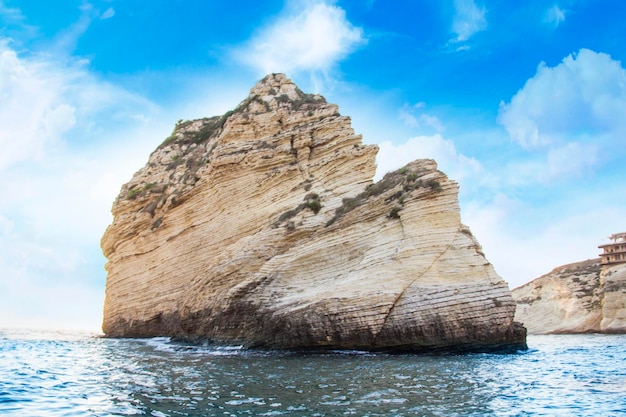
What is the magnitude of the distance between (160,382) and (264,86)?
35.4 metres

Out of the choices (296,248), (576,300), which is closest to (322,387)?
(296,248)

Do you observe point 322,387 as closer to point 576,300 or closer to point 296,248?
point 296,248

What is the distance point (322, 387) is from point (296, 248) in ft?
50.2

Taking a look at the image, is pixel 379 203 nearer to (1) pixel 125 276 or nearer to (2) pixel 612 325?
(1) pixel 125 276

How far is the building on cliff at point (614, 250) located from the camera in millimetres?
71375

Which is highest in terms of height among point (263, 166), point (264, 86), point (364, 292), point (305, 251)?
point (264, 86)

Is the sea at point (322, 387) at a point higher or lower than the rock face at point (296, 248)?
lower

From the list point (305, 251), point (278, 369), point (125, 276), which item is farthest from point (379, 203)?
point (125, 276)

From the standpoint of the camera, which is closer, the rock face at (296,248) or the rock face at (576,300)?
the rock face at (296,248)

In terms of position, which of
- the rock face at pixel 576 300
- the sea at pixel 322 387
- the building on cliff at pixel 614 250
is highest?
the building on cliff at pixel 614 250

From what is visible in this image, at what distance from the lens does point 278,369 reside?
54.4 ft

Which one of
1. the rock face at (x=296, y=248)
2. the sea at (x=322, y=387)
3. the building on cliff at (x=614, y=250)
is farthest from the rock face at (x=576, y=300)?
the sea at (x=322, y=387)

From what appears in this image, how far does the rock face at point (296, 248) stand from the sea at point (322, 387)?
2.60 meters

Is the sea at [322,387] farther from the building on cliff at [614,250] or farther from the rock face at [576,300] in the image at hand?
the building on cliff at [614,250]
